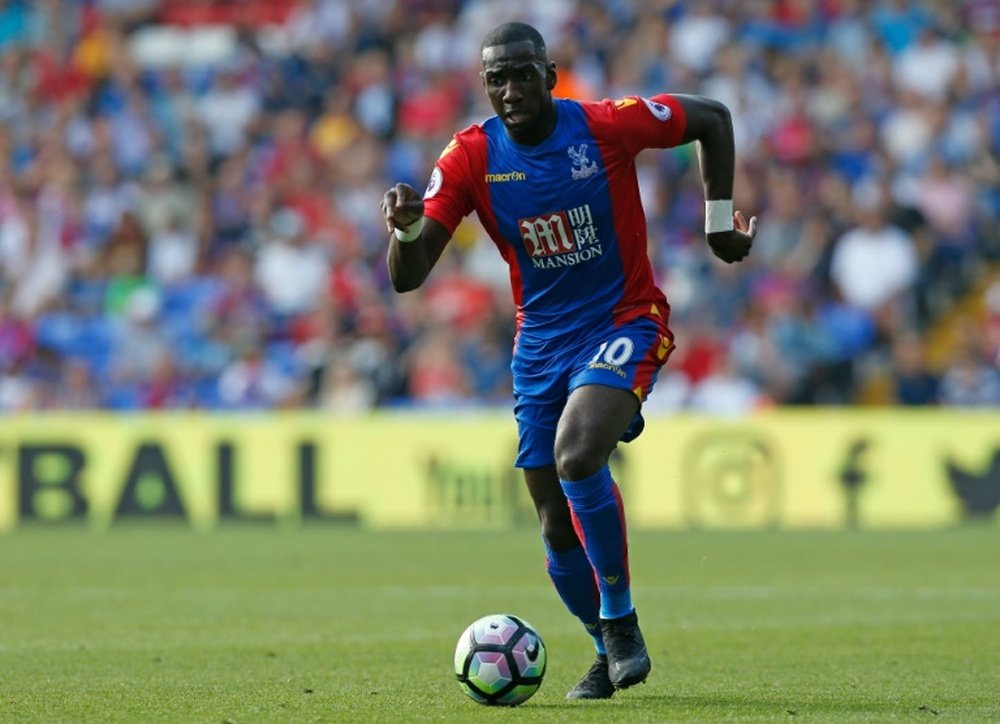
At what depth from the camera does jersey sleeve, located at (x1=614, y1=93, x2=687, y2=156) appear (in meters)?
7.07

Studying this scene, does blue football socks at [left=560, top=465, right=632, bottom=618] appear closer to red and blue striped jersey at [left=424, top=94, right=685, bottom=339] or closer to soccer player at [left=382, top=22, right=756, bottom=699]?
soccer player at [left=382, top=22, right=756, bottom=699]

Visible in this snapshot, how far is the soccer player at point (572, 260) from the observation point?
682 centimetres

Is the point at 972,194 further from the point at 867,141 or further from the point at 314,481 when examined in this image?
the point at 314,481

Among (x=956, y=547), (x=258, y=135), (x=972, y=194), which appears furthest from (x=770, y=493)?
(x=258, y=135)

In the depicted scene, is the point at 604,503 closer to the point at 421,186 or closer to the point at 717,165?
the point at 717,165

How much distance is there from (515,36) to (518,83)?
17cm

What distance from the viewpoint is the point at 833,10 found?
70.3ft

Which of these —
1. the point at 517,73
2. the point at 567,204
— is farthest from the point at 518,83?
the point at 567,204

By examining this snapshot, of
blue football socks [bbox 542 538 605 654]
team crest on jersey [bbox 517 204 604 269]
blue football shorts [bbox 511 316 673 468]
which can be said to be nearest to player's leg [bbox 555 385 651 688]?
blue football shorts [bbox 511 316 673 468]

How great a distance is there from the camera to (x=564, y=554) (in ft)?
23.5

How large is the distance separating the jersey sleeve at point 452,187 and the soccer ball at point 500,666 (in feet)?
4.89

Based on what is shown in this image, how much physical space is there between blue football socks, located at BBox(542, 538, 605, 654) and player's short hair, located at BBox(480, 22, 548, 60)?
6.05ft

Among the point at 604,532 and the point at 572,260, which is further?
the point at 572,260

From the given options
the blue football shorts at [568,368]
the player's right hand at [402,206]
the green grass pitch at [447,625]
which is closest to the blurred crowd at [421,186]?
the green grass pitch at [447,625]
